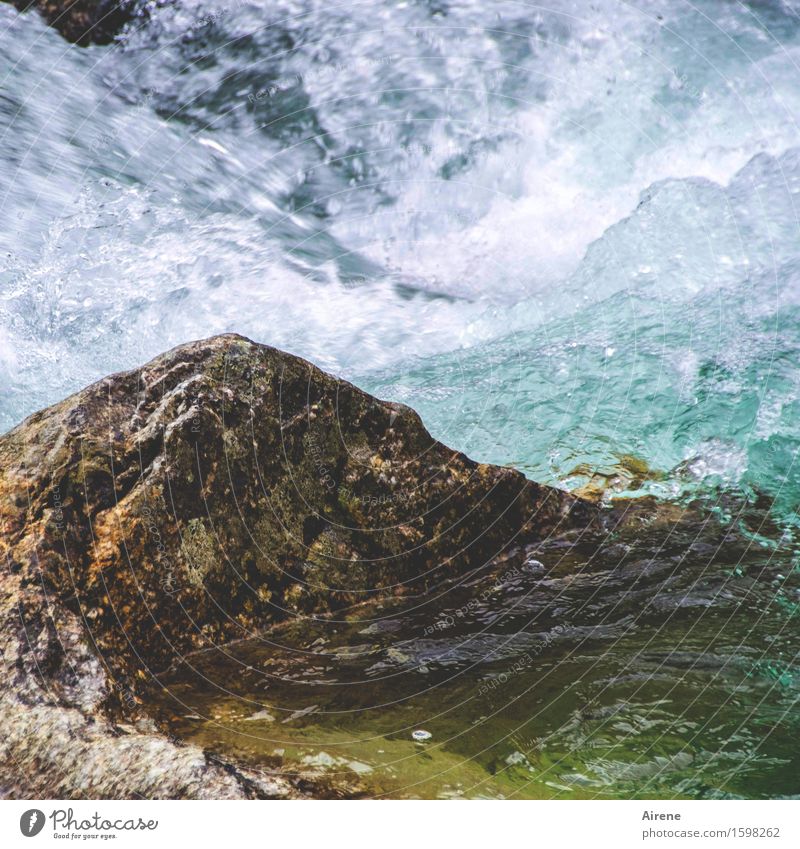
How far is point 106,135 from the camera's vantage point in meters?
9.31

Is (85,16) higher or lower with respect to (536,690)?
higher

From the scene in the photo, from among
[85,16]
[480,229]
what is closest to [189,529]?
[480,229]

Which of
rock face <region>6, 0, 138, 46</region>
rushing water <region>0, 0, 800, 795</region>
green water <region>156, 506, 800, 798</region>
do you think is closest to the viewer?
green water <region>156, 506, 800, 798</region>

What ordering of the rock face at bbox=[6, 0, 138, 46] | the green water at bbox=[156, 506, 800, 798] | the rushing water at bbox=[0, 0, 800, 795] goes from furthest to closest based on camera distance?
the rock face at bbox=[6, 0, 138, 46], the rushing water at bbox=[0, 0, 800, 795], the green water at bbox=[156, 506, 800, 798]

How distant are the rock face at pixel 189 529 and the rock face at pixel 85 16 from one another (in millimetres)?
7636

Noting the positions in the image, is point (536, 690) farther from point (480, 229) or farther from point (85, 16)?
point (85, 16)

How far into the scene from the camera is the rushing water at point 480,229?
667cm

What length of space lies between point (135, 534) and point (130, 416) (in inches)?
26.8

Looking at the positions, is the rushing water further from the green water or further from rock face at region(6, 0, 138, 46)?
rock face at region(6, 0, 138, 46)

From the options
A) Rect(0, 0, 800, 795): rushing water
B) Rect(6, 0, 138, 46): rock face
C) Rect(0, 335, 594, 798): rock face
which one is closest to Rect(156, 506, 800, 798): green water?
Rect(0, 0, 800, 795): rushing water

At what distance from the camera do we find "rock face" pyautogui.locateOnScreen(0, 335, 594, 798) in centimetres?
246

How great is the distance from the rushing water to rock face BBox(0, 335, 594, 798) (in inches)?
25.4

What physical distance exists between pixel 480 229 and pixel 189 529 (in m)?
8.33

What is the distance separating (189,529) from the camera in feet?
11.4
